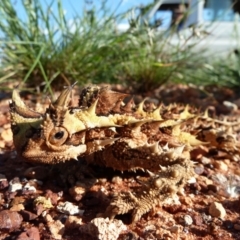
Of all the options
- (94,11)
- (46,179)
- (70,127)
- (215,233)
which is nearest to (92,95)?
(70,127)

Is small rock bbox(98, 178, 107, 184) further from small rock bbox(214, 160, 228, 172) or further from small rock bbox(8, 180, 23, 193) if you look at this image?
small rock bbox(214, 160, 228, 172)

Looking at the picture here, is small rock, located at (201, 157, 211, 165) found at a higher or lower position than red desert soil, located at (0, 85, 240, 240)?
higher

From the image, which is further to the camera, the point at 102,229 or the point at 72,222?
the point at 72,222

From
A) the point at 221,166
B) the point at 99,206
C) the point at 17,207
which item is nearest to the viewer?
the point at 17,207

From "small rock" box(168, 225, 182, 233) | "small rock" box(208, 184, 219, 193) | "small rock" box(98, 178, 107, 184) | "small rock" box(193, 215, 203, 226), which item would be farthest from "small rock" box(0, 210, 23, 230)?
"small rock" box(208, 184, 219, 193)

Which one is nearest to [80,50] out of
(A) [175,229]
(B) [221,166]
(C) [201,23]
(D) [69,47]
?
(D) [69,47]

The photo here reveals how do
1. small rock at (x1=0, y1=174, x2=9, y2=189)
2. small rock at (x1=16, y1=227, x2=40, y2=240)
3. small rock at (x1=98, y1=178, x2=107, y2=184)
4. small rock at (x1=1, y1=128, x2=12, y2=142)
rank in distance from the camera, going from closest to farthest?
1. small rock at (x1=16, y1=227, x2=40, y2=240)
2. small rock at (x1=0, y1=174, x2=9, y2=189)
3. small rock at (x1=98, y1=178, x2=107, y2=184)
4. small rock at (x1=1, y1=128, x2=12, y2=142)

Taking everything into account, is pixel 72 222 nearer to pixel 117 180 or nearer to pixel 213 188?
pixel 117 180
